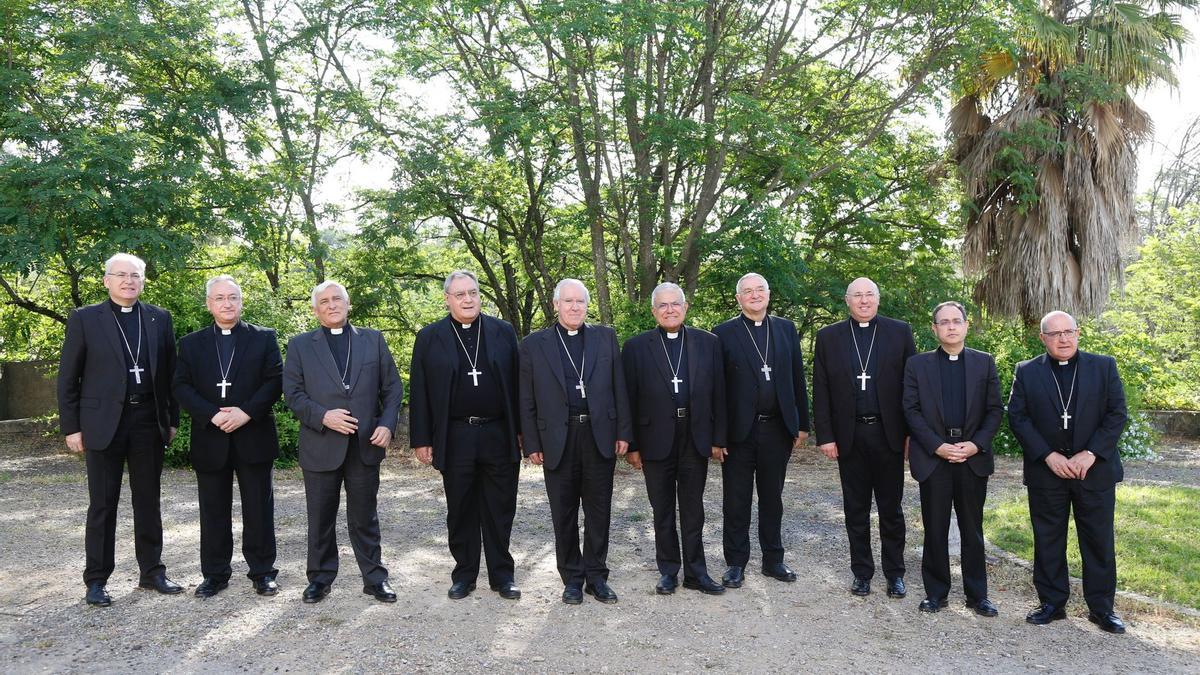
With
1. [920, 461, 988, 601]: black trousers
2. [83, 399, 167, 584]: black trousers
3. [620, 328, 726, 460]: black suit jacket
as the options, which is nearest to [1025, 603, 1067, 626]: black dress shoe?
[920, 461, 988, 601]: black trousers

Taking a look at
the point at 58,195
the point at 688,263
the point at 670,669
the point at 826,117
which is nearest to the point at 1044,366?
the point at 670,669

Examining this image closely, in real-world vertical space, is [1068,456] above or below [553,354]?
below

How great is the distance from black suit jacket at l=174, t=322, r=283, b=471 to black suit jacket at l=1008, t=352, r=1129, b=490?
4.41m

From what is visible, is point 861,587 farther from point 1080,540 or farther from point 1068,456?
point 1068,456

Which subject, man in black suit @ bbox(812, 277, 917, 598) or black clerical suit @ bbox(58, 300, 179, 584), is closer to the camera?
black clerical suit @ bbox(58, 300, 179, 584)

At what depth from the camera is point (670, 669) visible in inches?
178

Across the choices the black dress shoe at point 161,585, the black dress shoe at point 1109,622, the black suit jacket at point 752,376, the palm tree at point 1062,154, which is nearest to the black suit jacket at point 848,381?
the black suit jacket at point 752,376

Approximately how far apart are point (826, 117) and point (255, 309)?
823cm

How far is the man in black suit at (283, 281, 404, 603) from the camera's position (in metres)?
5.65

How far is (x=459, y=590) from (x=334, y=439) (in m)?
1.19

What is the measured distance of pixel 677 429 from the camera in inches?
233

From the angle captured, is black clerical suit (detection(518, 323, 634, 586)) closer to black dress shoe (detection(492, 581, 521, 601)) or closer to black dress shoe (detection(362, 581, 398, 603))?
black dress shoe (detection(492, 581, 521, 601))

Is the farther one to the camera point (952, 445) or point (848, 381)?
point (848, 381)

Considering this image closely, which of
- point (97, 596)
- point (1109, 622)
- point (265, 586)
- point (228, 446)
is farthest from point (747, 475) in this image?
point (97, 596)
